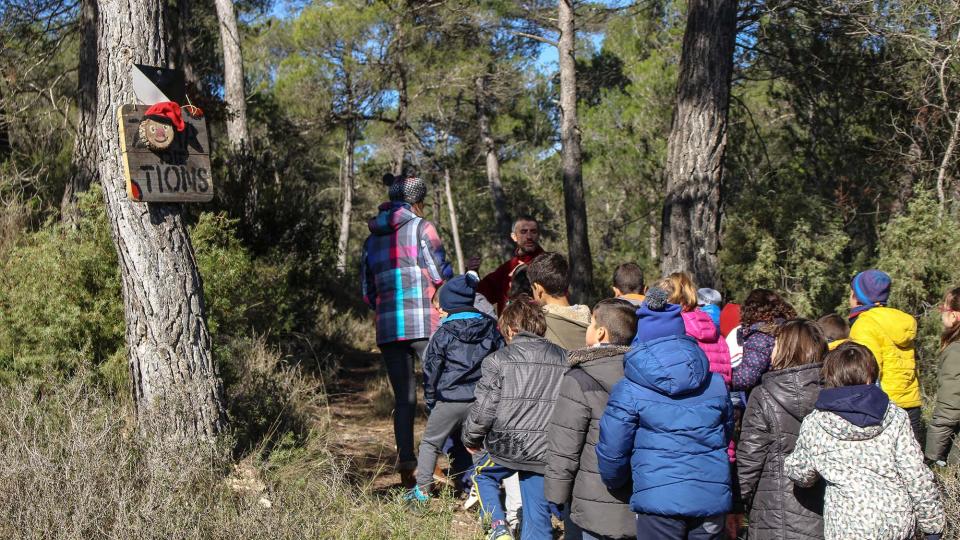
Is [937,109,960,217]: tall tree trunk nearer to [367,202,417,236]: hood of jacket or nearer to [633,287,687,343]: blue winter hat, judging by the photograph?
[633,287,687,343]: blue winter hat

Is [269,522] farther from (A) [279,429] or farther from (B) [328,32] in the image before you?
(B) [328,32]

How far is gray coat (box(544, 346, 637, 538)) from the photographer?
352cm

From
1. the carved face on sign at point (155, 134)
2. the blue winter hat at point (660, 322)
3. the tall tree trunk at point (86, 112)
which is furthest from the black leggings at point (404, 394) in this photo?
the tall tree trunk at point (86, 112)

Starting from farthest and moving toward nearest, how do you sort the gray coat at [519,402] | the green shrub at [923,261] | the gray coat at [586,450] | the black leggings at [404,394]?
the green shrub at [923,261] → the black leggings at [404,394] → the gray coat at [519,402] → the gray coat at [586,450]

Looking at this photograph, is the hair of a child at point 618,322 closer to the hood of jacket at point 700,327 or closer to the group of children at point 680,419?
the group of children at point 680,419

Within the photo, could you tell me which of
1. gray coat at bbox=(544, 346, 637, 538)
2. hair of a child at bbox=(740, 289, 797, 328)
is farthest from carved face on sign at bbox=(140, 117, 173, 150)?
hair of a child at bbox=(740, 289, 797, 328)

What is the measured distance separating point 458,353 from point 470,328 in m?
0.16

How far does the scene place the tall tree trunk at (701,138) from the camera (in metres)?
6.59

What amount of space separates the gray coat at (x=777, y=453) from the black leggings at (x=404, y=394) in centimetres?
213

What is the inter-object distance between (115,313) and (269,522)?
2.33 meters

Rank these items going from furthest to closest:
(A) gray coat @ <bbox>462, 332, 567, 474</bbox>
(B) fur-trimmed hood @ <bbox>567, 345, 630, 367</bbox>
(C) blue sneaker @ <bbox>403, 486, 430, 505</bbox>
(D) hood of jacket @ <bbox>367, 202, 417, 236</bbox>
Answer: (D) hood of jacket @ <bbox>367, 202, 417, 236</bbox> → (C) blue sneaker @ <bbox>403, 486, 430, 505</bbox> → (A) gray coat @ <bbox>462, 332, 567, 474</bbox> → (B) fur-trimmed hood @ <bbox>567, 345, 630, 367</bbox>

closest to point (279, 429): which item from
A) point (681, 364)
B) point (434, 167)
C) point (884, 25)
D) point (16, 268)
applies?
point (16, 268)

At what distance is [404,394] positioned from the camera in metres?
5.16

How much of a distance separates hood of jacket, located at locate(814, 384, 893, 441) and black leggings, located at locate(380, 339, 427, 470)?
251 centimetres
